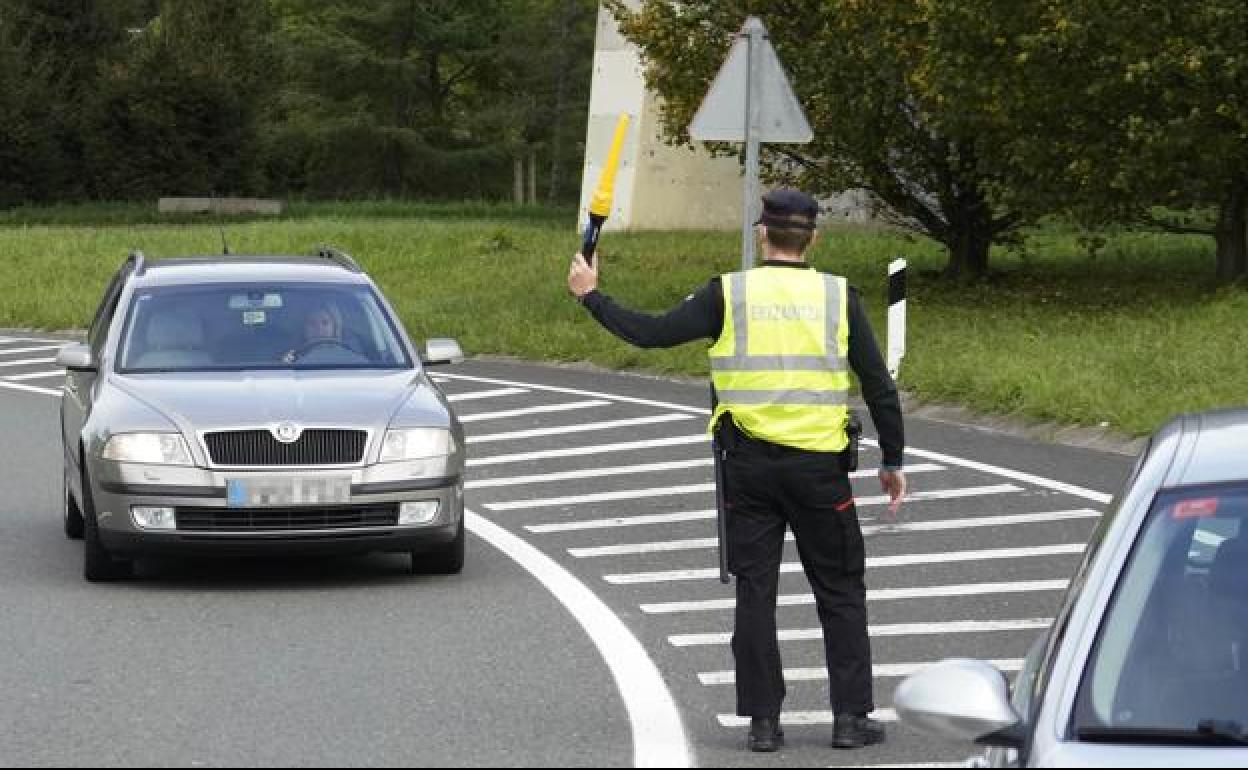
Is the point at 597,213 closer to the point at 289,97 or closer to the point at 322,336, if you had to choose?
the point at 322,336

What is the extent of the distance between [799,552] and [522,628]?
2.63m

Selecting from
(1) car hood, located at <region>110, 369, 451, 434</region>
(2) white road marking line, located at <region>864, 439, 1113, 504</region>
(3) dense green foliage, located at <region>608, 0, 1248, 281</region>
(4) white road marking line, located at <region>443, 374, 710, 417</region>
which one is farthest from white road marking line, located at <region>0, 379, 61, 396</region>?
(1) car hood, located at <region>110, 369, 451, 434</region>

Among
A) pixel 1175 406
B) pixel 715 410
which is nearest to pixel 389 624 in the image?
pixel 715 410

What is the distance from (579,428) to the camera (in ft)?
64.6

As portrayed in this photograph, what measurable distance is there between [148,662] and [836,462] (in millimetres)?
2983

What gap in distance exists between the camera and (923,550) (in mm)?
13047

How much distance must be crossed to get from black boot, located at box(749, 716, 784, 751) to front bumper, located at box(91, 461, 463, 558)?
4.07 metres

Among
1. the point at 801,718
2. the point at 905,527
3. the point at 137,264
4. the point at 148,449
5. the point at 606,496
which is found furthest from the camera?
the point at 606,496

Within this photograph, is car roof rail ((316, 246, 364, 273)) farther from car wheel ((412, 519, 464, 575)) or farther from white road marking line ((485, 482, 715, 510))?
car wheel ((412, 519, 464, 575))

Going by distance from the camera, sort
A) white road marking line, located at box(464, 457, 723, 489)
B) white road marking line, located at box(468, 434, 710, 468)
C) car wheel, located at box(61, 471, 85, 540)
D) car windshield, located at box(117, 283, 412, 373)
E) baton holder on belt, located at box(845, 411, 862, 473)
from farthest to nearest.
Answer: white road marking line, located at box(468, 434, 710, 468) < white road marking line, located at box(464, 457, 723, 489) < car wheel, located at box(61, 471, 85, 540) < car windshield, located at box(117, 283, 412, 373) < baton holder on belt, located at box(845, 411, 862, 473)

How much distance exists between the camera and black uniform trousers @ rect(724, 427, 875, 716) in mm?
8172

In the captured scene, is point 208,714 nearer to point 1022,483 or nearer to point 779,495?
point 779,495

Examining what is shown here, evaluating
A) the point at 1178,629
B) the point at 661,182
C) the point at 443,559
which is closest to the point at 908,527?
the point at 443,559

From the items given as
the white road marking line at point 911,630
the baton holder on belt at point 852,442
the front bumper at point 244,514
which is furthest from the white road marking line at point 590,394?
the baton holder on belt at point 852,442
